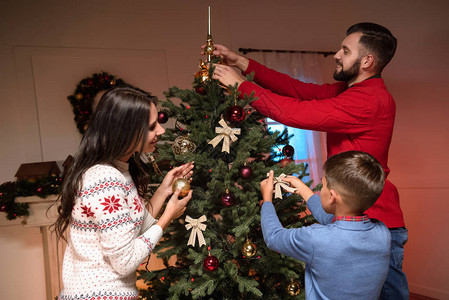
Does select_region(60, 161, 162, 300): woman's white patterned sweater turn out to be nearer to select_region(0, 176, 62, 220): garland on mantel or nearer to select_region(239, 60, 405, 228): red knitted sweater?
select_region(239, 60, 405, 228): red knitted sweater

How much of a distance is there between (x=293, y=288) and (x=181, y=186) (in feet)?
2.43

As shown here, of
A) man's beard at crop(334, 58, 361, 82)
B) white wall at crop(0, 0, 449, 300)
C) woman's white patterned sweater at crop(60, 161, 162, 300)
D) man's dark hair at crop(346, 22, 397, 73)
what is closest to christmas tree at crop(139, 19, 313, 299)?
woman's white patterned sweater at crop(60, 161, 162, 300)

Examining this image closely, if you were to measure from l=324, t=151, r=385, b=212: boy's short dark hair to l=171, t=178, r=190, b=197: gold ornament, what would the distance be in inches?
24.0

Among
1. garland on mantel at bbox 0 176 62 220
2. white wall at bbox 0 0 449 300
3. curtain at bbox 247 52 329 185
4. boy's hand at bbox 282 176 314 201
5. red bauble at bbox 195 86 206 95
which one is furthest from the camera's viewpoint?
curtain at bbox 247 52 329 185

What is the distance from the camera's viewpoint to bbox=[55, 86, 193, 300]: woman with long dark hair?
1.25 meters

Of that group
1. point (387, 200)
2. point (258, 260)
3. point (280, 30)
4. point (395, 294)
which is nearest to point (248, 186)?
point (258, 260)

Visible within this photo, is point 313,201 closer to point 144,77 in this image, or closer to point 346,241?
point 346,241

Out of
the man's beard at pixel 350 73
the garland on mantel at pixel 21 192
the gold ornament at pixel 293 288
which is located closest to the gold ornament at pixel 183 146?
the gold ornament at pixel 293 288

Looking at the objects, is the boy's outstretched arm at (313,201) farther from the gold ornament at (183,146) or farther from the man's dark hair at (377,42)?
the man's dark hair at (377,42)

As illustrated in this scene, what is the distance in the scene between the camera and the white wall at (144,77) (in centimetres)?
391

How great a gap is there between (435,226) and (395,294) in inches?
111

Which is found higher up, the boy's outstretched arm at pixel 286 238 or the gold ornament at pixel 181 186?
the gold ornament at pixel 181 186

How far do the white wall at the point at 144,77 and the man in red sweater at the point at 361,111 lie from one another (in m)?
2.66

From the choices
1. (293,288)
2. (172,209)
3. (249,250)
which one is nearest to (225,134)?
(172,209)
